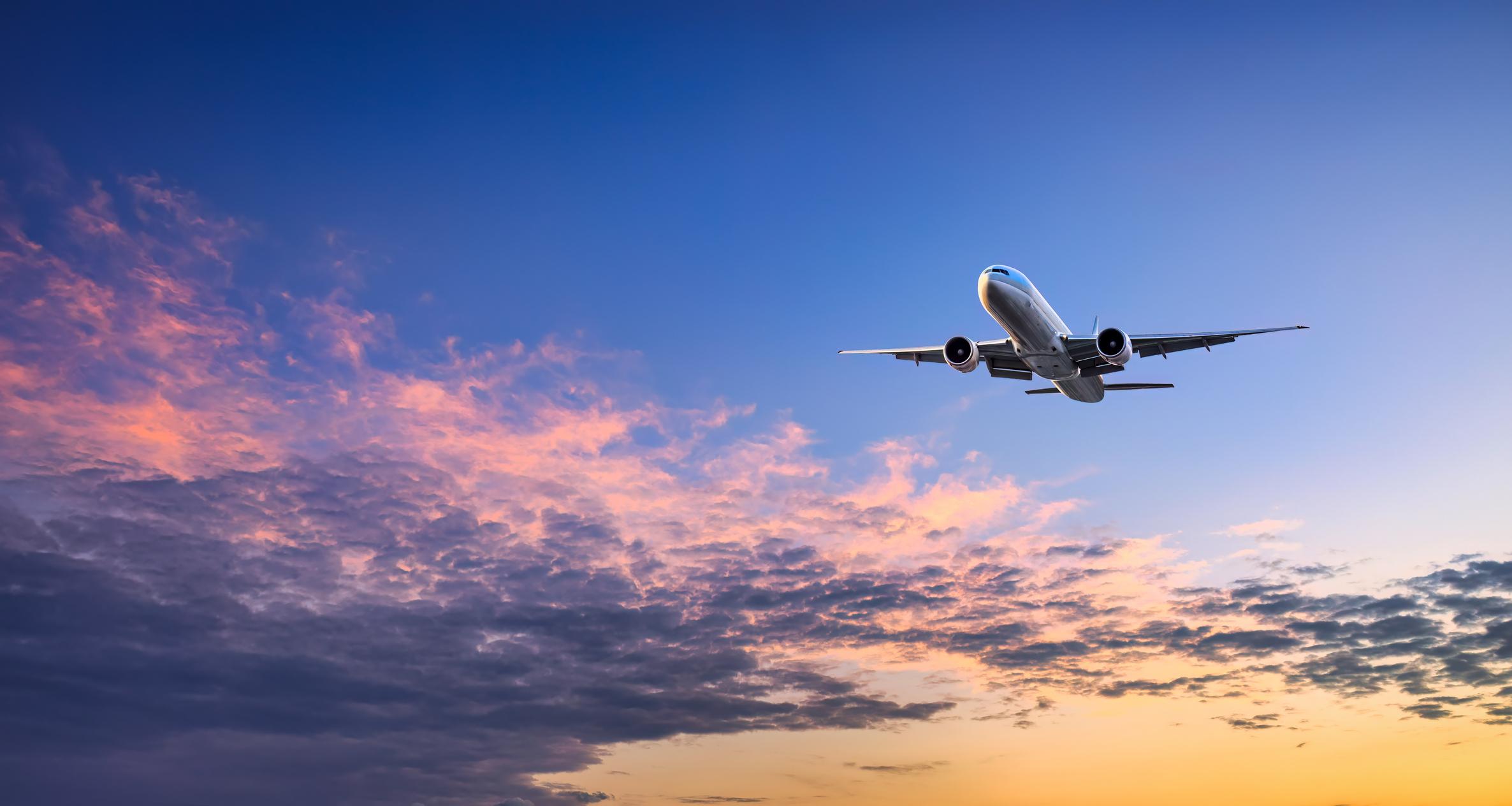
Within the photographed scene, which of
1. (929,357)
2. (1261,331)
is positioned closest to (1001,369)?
(929,357)

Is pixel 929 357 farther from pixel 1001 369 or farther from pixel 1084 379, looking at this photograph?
pixel 1084 379

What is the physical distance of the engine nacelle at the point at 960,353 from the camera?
254 feet

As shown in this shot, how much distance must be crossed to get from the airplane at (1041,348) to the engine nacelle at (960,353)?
47 mm

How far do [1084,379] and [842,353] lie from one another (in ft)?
61.8

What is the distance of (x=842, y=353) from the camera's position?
274 feet

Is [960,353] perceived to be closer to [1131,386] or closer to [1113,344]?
[1113,344]

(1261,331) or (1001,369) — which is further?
(1001,369)

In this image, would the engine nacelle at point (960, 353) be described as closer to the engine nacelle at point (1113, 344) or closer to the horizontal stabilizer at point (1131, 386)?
the engine nacelle at point (1113, 344)

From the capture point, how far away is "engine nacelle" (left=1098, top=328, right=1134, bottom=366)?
246ft

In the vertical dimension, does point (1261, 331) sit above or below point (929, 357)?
below

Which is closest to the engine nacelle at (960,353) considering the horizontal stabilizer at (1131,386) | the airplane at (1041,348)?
the airplane at (1041,348)

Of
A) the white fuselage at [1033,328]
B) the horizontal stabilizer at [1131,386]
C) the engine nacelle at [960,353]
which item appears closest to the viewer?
the white fuselage at [1033,328]

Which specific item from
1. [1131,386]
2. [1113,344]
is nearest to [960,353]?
[1113,344]

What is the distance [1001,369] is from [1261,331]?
758 inches
